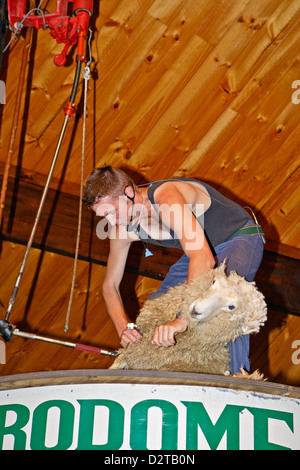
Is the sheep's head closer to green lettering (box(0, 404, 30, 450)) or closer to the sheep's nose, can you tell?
the sheep's nose

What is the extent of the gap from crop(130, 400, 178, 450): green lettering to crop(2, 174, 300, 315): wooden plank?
5.17ft

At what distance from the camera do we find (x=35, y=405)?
1338 millimetres

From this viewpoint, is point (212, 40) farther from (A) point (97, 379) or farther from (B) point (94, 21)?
(A) point (97, 379)

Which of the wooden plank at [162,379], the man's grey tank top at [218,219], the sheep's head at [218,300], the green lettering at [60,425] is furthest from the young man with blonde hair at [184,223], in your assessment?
the green lettering at [60,425]

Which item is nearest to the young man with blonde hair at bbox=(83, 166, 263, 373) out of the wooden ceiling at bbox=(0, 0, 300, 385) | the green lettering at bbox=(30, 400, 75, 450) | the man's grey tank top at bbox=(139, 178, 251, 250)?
the man's grey tank top at bbox=(139, 178, 251, 250)

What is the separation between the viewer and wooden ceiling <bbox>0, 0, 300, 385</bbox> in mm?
2721

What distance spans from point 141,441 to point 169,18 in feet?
6.84

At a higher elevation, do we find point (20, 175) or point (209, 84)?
point (209, 84)

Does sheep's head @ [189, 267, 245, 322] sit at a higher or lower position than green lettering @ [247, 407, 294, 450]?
higher

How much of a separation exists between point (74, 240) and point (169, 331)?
4.18ft

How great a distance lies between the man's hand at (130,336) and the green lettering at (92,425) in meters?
0.49
